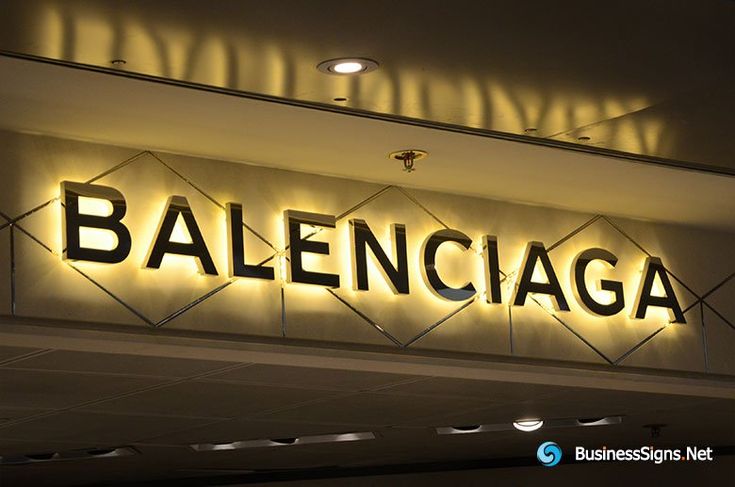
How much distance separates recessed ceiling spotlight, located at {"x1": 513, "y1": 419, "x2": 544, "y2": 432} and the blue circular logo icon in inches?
54.7

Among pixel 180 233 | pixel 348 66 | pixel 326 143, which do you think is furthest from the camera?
pixel 326 143

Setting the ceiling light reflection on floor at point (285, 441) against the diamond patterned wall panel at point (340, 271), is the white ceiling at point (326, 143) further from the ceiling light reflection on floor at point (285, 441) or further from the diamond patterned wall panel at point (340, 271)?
the ceiling light reflection on floor at point (285, 441)

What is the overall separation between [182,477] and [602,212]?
4.94 m

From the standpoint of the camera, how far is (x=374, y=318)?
5.98 metres

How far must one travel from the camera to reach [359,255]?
19.5ft

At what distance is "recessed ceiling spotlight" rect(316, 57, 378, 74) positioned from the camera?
13.8 ft

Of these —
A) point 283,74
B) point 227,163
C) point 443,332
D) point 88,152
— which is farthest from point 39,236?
point 443,332

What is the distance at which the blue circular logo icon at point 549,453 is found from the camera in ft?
32.1

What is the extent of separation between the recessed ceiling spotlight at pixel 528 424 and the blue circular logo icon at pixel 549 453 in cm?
139

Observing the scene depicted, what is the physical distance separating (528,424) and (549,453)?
1.95 meters

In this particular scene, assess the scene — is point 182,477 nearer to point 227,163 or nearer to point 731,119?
point 227,163

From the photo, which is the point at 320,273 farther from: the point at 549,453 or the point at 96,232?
the point at 549,453

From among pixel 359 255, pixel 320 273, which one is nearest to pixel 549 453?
pixel 359 255

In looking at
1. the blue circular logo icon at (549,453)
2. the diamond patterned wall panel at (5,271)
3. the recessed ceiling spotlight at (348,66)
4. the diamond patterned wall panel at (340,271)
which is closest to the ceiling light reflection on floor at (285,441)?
the blue circular logo icon at (549,453)
